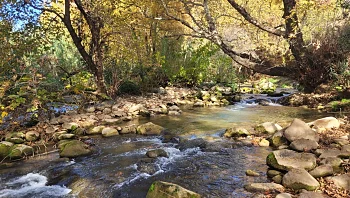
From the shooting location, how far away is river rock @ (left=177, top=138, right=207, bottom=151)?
20.0ft

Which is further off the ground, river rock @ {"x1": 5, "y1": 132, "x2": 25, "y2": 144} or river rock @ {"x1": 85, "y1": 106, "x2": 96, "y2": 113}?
river rock @ {"x1": 85, "y1": 106, "x2": 96, "y2": 113}

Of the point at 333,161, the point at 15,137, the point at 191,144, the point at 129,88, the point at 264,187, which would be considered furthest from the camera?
the point at 129,88

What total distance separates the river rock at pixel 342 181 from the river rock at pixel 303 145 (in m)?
1.11

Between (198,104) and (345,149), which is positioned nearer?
(345,149)

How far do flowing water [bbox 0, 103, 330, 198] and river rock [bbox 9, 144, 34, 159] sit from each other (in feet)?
0.92

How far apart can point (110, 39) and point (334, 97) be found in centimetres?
835

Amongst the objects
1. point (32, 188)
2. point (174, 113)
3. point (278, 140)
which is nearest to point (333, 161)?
point (278, 140)

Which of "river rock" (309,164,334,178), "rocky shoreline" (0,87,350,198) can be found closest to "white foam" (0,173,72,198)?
"rocky shoreline" (0,87,350,198)

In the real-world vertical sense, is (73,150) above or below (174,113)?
below

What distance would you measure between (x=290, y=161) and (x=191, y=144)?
226 cm

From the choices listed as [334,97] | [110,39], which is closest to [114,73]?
[110,39]

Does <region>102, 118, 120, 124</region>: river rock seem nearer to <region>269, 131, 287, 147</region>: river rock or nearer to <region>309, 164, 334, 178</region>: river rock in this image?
<region>269, 131, 287, 147</region>: river rock

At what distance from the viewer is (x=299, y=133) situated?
5.59 m

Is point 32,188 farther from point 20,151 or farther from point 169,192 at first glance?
point 169,192
